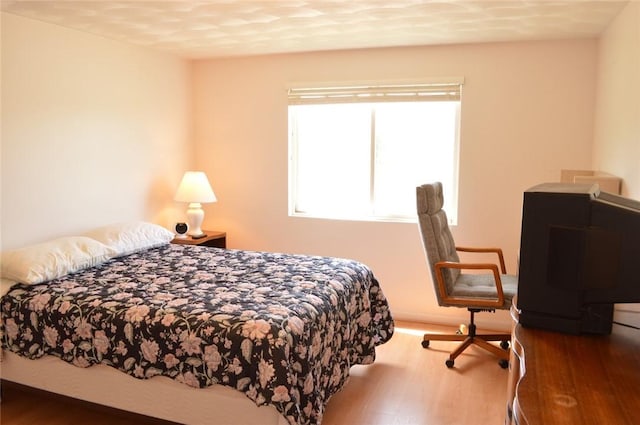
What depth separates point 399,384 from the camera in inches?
126

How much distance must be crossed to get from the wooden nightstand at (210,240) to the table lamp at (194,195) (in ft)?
0.23

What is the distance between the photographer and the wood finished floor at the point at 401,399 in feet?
9.05

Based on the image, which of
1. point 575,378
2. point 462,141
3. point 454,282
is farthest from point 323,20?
point 575,378

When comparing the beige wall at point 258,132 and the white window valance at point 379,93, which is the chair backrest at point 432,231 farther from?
the white window valance at point 379,93

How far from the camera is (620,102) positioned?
2969mm

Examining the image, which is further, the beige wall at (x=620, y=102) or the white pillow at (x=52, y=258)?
the white pillow at (x=52, y=258)

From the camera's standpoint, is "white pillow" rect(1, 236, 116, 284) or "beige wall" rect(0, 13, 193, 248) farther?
"beige wall" rect(0, 13, 193, 248)

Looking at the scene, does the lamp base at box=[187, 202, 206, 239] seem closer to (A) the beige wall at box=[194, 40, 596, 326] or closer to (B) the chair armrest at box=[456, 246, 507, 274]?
(A) the beige wall at box=[194, 40, 596, 326]

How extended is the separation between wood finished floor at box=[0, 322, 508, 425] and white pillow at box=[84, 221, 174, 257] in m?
1.05

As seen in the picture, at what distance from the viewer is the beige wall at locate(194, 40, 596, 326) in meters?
3.89

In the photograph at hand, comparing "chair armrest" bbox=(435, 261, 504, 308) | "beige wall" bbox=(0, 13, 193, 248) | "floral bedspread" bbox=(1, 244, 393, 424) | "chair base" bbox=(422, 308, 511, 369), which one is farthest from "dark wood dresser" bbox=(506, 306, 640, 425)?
"beige wall" bbox=(0, 13, 193, 248)

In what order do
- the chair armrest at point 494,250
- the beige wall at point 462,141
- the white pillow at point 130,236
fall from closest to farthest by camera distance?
the white pillow at point 130,236 < the chair armrest at point 494,250 < the beige wall at point 462,141

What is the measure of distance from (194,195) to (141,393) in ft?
7.45

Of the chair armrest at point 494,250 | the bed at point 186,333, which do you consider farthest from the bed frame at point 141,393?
the chair armrest at point 494,250
